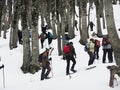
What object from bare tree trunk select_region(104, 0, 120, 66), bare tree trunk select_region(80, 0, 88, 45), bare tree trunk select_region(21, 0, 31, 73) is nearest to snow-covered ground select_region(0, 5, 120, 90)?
bare tree trunk select_region(21, 0, 31, 73)


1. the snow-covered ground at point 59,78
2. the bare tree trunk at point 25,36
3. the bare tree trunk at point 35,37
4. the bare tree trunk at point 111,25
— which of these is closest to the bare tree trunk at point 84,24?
the snow-covered ground at point 59,78

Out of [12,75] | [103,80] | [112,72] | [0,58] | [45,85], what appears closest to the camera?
[112,72]

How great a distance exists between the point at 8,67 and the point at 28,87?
781 cm

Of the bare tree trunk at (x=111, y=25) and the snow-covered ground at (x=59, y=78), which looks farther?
the snow-covered ground at (x=59, y=78)

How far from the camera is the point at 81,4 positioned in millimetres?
28062

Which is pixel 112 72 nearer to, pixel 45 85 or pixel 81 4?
pixel 45 85

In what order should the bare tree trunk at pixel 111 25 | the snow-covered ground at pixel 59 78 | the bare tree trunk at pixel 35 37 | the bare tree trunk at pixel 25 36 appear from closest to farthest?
the bare tree trunk at pixel 111 25 < the snow-covered ground at pixel 59 78 < the bare tree trunk at pixel 25 36 < the bare tree trunk at pixel 35 37

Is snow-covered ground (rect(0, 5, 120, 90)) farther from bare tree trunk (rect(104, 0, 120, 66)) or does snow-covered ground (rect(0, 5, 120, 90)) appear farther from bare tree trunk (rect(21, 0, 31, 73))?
bare tree trunk (rect(104, 0, 120, 66))

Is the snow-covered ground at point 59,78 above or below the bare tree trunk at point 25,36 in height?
below

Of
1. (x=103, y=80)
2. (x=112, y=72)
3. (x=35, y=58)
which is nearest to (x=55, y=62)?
(x=35, y=58)

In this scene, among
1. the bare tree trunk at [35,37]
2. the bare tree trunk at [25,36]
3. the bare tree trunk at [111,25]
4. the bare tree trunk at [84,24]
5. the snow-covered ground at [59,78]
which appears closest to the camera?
the bare tree trunk at [111,25]

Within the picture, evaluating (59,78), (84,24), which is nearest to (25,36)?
(59,78)

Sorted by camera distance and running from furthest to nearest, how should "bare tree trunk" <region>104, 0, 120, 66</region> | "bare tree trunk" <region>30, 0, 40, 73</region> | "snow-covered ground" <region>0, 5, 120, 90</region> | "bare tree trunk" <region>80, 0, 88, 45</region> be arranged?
"bare tree trunk" <region>80, 0, 88, 45</region>
"bare tree trunk" <region>30, 0, 40, 73</region>
"snow-covered ground" <region>0, 5, 120, 90</region>
"bare tree trunk" <region>104, 0, 120, 66</region>

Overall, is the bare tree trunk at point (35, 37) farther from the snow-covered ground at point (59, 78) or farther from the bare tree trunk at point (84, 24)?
the bare tree trunk at point (84, 24)
